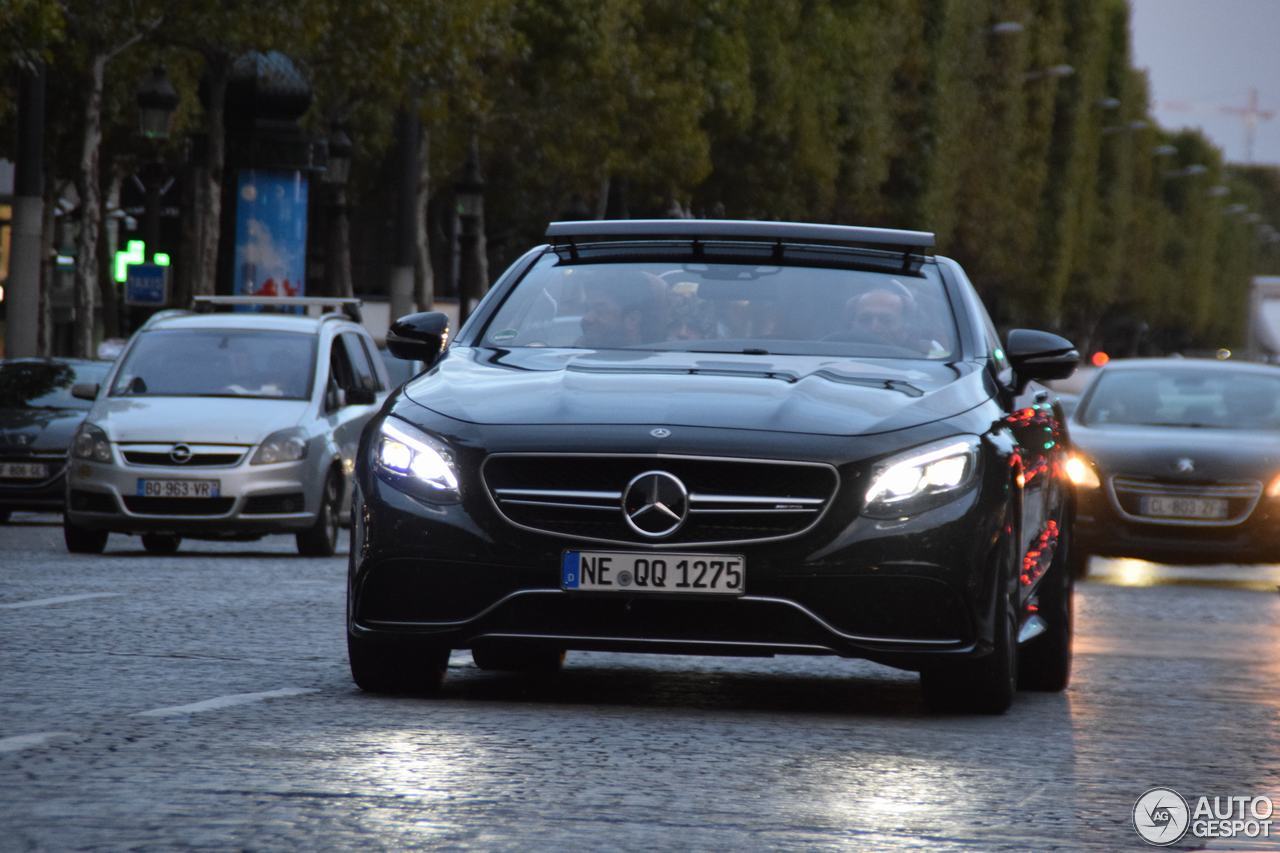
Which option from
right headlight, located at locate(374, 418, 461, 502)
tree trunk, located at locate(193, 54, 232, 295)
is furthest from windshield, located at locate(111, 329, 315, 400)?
tree trunk, located at locate(193, 54, 232, 295)

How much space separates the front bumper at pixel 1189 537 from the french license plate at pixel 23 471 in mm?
8592

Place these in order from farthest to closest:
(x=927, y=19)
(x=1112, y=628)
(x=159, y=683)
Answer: (x=927, y=19) < (x=1112, y=628) < (x=159, y=683)

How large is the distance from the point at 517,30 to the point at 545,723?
43.1 m

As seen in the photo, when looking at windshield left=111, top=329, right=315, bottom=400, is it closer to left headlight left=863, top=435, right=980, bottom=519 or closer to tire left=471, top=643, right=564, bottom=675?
tire left=471, top=643, right=564, bottom=675

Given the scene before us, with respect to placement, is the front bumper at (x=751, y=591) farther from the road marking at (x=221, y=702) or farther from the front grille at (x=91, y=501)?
the front grille at (x=91, y=501)

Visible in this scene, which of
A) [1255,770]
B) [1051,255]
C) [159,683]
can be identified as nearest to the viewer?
[1255,770]

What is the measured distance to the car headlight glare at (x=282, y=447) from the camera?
64.1 feet

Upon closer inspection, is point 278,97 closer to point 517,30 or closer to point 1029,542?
point 517,30

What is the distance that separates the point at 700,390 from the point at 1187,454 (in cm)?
1157

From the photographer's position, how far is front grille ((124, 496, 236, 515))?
19.1 meters

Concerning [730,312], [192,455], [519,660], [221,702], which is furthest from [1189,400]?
[221,702]

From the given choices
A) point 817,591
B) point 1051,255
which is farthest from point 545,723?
point 1051,255

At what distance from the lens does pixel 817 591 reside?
28.0ft

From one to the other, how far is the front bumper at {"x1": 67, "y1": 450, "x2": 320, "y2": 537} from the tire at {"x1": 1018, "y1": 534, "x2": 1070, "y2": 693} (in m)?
9.46
